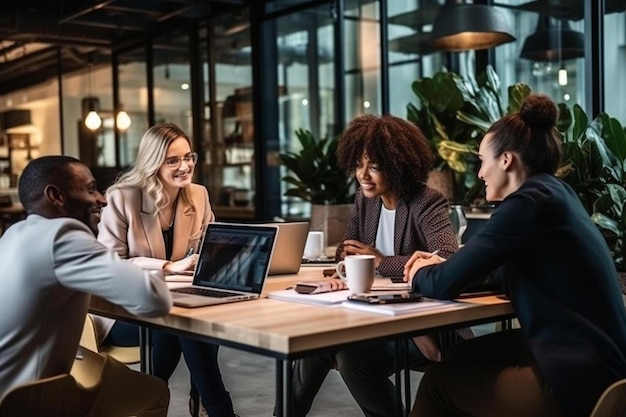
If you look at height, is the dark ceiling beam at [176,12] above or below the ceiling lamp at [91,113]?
above

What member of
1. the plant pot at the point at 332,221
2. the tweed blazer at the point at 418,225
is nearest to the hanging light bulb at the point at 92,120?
the plant pot at the point at 332,221

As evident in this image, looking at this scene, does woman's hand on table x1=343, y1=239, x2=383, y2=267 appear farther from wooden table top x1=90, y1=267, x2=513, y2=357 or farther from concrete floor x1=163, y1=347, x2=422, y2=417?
concrete floor x1=163, y1=347, x2=422, y2=417

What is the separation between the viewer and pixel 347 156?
9.90 ft

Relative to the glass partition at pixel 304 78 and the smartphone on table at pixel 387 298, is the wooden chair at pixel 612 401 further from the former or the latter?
the glass partition at pixel 304 78

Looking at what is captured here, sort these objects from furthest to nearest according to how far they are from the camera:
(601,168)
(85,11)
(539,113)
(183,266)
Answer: (85,11)
(601,168)
(183,266)
(539,113)

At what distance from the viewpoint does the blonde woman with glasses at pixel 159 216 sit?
297cm

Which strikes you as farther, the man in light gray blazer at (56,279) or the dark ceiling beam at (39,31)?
the dark ceiling beam at (39,31)

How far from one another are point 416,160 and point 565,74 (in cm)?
329

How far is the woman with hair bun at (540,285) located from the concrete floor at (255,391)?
181 centimetres

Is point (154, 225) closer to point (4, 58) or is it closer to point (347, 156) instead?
point (347, 156)

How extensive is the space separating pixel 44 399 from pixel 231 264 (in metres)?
0.65

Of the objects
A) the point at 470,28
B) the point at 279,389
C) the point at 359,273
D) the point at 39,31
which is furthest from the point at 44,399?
the point at 39,31

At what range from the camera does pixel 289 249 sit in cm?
271

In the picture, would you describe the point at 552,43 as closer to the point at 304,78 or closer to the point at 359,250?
the point at 304,78
